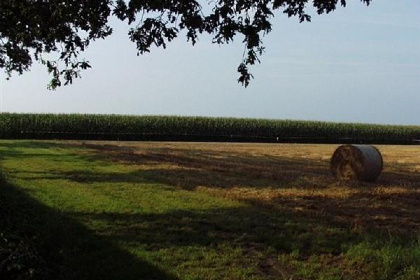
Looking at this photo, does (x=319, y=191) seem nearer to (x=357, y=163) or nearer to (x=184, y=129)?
(x=357, y=163)

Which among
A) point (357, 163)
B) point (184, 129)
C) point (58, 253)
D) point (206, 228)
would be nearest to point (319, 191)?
point (357, 163)

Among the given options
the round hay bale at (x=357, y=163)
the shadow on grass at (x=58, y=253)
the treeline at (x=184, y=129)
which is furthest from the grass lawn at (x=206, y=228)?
the treeline at (x=184, y=129)

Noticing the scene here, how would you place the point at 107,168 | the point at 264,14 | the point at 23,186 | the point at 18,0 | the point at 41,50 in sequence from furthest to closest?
1. the point at 107,168
2. the point at 41,50
3. the point at 23,186
4. the point at 18,0
5. the point at 264,14

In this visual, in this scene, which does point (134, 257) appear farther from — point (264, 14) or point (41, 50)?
point (41, 50)

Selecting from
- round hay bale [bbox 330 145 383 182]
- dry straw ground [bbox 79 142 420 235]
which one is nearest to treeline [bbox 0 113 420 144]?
dry straw ground [bbox 79 142 420 235]

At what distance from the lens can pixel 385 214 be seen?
9422 mm

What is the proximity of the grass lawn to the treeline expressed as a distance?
1371 inches

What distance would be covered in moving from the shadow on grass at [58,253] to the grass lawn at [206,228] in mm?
14

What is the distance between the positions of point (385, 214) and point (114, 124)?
4338 cm

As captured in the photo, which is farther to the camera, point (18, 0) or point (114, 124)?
point (114, 124)

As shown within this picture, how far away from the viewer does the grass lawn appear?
589 cm

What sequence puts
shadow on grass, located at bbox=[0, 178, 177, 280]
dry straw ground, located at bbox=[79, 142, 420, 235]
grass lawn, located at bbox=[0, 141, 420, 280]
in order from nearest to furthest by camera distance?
1. shadow on grass, located at bbox=[0, 178, 177, 280]
2. grass lawn, located at bbox=[0, 141, 420, 280]
3. dry straw ground, located at bbox=[79, 142, 420, 235]

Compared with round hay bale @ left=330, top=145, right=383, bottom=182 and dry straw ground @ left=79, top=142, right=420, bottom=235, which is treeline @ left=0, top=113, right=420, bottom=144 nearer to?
dry straw ground @ left=79, top=142, right=420, bottom=235

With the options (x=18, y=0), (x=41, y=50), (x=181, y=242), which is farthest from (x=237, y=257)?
(x=41, y=50)
